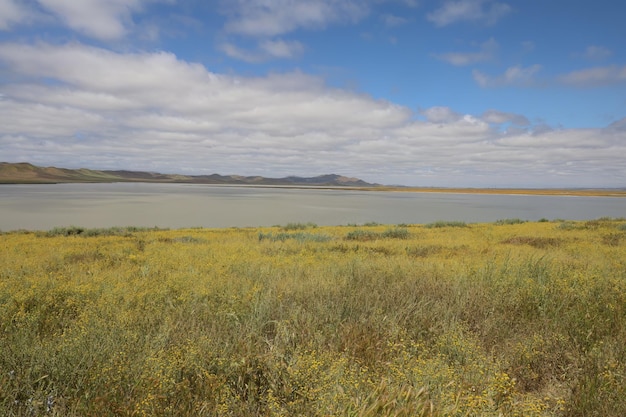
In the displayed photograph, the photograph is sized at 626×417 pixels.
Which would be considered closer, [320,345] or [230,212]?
[320,345]

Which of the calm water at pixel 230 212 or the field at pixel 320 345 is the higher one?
the field at pixel 320 345

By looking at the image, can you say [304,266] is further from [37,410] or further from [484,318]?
[37,410]

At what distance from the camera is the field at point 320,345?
2789 mm

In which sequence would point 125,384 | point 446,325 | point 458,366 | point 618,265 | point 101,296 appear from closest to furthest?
point 125,384, point 458,366, point 446,325, point 101,296, point 618,265

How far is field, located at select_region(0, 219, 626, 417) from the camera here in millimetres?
2789

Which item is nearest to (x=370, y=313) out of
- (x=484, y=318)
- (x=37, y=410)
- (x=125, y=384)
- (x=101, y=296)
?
(x=484, y=318)

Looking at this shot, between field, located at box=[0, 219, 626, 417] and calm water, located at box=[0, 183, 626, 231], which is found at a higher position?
field, located at box=[0, 219, 626, 417]

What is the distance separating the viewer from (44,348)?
11.6 feet

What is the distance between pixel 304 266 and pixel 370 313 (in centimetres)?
425

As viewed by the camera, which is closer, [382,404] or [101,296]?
A: [382,404]

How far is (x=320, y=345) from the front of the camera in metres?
3.77

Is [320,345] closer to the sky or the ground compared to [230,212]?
closer to the sky

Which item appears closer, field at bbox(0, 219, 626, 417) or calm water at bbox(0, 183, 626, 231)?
field at bbox(0, 219, 626, 417)

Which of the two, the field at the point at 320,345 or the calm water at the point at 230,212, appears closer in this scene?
the field at the point at 320,345
